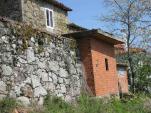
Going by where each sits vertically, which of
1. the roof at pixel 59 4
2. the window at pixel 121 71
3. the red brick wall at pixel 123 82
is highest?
the roof at pixel 59 4

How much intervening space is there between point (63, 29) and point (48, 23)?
1896 mm

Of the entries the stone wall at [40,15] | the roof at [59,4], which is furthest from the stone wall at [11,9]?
the roof at [59,4]

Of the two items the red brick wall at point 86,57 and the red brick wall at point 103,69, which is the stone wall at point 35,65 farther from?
the red brick wall at point 103,69

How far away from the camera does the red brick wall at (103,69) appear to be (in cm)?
1752

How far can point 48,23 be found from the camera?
86.8 feet

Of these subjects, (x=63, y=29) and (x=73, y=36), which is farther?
(x=63, y=29)

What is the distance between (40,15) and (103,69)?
27.5ft

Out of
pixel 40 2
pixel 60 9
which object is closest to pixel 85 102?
pixel 40 2

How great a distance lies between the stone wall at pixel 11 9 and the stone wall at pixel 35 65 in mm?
7836

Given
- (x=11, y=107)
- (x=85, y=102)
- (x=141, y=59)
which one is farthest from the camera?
(x=141, y=59)

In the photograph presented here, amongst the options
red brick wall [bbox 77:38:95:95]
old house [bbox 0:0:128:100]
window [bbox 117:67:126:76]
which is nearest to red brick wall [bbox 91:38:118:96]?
old house [bbox 0:0:128:100]

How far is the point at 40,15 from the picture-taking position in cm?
2553

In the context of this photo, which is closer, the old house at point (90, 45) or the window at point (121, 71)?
the old house at point (90, 45)

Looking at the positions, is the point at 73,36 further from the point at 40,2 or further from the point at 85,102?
the point at 40,2
